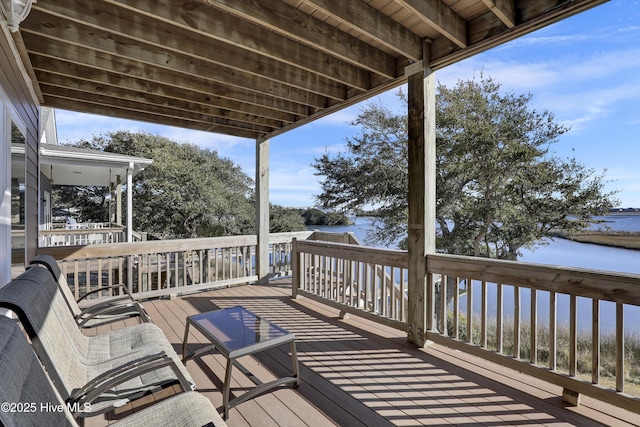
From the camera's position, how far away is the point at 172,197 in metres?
14.6

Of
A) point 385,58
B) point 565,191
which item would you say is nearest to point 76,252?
point 385,58

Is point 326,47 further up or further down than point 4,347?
further up

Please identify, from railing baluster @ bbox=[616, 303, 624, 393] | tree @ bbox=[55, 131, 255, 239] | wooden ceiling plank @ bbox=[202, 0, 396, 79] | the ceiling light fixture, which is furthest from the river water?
tree @ bbox=[55, 131, 255, 239]

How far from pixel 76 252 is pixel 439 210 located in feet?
28.5

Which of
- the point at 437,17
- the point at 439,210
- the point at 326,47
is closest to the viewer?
the point at 437,17

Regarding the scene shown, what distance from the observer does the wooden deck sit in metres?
2.07

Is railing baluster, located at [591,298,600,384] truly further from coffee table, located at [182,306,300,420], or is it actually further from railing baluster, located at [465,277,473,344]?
coffee table, located at [182,306,300,420]

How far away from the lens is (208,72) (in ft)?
11.0

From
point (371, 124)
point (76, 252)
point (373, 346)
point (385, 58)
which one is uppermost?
point (371, 124)

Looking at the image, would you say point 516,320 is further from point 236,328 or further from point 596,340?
point 236,328

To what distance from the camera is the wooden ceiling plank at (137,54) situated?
2584 millimetres

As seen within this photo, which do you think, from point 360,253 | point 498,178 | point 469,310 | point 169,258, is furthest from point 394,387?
point 498,178

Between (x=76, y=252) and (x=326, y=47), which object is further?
(x=76, y=252)

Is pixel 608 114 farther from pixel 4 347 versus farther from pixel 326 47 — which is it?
pixel 4 347
